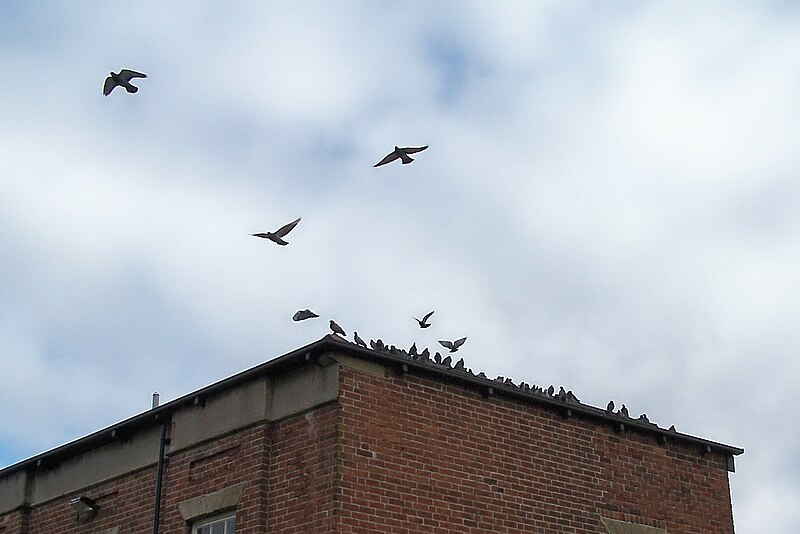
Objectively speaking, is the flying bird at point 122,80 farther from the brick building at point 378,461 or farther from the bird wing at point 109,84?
the brick building at point 378,461

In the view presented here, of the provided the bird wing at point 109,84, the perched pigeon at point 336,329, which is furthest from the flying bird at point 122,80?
the perched pigeon at point 336,329

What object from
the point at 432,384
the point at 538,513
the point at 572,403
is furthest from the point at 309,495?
the point at 572,403

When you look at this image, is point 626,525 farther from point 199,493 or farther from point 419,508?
point 199,493

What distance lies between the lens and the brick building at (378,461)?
1538 cm

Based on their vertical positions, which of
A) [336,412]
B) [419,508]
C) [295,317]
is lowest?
[419,508]

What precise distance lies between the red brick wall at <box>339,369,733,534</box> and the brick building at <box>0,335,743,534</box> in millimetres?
21

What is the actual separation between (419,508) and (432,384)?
5.76 feet

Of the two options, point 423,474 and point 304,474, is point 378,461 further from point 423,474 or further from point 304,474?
point 304,474

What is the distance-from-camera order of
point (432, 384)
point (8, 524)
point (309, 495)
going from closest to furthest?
point (309, 495) < point (432, 384) < point (8, 524)

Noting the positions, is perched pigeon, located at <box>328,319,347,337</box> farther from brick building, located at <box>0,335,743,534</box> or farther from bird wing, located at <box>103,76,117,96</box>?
bird wing, located at <box>103,76,117,96</box>

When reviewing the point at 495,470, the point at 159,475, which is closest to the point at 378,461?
the point at 495,470

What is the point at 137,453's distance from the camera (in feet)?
60.4

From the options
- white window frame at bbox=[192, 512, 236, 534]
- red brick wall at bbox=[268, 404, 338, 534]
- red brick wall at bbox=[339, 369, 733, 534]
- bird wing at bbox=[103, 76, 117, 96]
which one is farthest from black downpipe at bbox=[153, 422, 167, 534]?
bird wing at bbox=[103, 76, 117, 96]

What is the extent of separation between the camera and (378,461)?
50.6 feet
